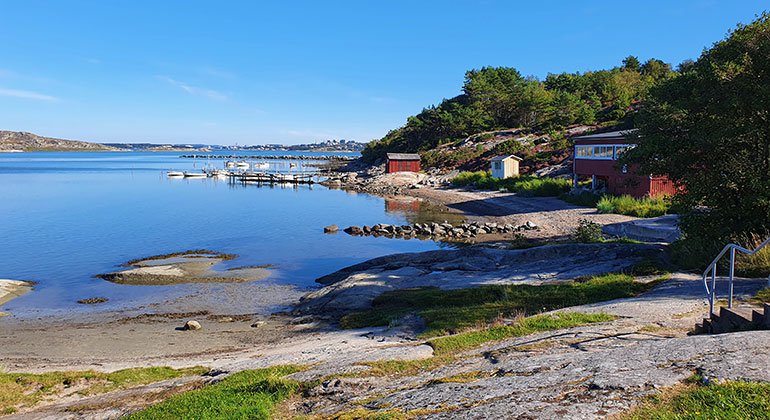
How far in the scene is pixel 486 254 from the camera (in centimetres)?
2269

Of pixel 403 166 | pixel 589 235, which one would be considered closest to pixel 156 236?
pixel 589 235

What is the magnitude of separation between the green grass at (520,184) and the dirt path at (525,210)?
1292mm

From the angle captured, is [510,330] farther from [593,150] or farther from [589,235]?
[593,150]

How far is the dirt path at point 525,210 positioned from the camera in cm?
3397

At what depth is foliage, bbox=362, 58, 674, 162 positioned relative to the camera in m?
92.1

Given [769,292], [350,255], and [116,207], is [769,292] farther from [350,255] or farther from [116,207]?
[116,207]

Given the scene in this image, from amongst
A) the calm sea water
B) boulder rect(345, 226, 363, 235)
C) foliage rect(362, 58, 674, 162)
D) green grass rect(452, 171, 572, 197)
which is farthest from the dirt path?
foliage rect(362, 58, 674, 162)

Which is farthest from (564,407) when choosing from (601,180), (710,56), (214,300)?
(601,180)

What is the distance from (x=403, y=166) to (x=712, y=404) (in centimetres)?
8472

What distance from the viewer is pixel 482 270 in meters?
20.4

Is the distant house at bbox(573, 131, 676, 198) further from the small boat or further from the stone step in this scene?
the small boat

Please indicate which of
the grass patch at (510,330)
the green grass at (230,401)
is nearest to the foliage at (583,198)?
the grass patch at (510,330)

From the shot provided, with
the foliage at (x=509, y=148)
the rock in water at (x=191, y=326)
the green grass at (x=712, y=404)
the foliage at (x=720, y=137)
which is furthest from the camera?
the foliage at (x=509, y=148)

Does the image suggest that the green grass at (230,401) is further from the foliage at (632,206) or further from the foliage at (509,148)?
the foliage at (509,148)
